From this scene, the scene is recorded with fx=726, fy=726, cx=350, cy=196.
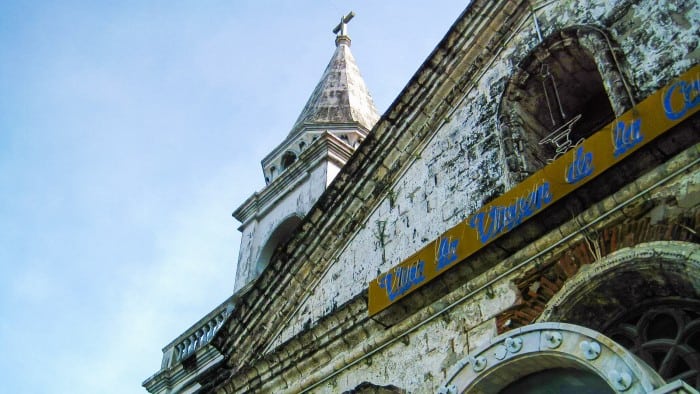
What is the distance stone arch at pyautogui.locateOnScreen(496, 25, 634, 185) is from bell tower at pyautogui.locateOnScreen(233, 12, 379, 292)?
5.39 meters

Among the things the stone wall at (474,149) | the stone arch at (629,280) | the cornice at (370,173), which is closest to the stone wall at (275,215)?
the cornice at (370,173)

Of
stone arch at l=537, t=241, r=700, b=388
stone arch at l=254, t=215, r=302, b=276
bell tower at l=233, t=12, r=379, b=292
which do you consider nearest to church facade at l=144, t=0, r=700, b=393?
stone arch at l=537, t=241, r=700, b=388

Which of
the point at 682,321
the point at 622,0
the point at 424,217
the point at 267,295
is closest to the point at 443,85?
the point at 424,217

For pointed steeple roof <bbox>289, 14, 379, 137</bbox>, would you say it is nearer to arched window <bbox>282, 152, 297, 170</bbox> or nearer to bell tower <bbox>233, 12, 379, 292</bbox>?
bell tower <bbox>233, 12, 379, 292</bbox>

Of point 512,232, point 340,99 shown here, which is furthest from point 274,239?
point 512,232

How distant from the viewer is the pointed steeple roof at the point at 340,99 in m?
13.5

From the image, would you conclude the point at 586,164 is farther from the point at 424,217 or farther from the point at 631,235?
the point at 424,217

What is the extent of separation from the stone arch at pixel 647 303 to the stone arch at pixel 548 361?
16.9 inches

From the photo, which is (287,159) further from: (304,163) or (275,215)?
(275,215)

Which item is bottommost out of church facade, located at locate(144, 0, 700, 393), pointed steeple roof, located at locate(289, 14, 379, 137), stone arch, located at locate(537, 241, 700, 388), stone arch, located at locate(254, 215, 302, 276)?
stone arch, located at locate(537, 241, 700, 388)

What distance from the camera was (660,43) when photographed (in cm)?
535

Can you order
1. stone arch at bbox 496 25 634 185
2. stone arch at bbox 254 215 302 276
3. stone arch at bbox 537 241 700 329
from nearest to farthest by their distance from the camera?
stone arch at bbox 537 241 700 329, stone arch at bbox 496 25 634 185, stone arch at bbox 254 215 302 276

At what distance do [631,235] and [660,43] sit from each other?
5.27 feet

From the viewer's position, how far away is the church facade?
14.8ft
